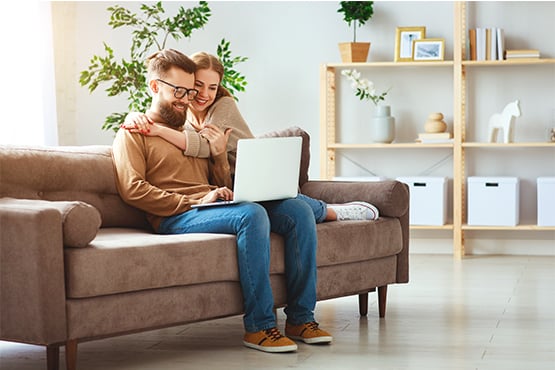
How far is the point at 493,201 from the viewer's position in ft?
17.6

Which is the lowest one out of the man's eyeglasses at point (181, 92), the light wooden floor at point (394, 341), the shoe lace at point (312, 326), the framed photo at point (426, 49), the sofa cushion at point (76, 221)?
the light wooden floor at point (394, 341)

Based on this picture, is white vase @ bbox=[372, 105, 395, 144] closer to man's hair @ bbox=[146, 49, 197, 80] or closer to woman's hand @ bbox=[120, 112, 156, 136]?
man's hair @ bbox=[146, 49, 197, 80]

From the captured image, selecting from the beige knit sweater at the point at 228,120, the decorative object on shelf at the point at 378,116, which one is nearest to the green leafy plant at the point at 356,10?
the decorative object on shelf at the point at 378,116

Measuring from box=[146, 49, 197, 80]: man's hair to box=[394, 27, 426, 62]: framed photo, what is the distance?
2502 millimetres

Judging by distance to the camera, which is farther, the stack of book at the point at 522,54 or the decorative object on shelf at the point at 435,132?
the decorative object on shelf at the point at 435,132

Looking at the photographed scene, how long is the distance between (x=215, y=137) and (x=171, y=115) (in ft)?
0.64

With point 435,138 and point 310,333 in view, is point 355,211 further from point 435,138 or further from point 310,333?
point 435,138

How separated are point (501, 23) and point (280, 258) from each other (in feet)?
9.96

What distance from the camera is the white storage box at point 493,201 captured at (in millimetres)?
5340

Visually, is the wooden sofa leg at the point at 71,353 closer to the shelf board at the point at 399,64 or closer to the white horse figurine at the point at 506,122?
the shelf board at the point at 399,64

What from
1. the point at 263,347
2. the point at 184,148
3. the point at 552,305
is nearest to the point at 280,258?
→ the point at 263,347

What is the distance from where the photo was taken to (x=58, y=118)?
5.76m

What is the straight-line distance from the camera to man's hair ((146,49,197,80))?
324cm

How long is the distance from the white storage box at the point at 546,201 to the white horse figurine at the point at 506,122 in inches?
12.3
